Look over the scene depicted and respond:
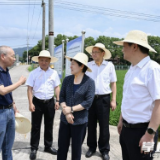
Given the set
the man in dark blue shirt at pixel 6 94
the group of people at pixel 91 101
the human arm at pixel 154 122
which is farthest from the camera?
the man in dark blue shirt at pixel 6 94

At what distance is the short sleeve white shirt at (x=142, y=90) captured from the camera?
1958mm

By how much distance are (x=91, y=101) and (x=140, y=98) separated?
96 centimetres

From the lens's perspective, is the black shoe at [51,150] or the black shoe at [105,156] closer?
the black shoe at [105,156]

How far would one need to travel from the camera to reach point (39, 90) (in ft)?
12.5

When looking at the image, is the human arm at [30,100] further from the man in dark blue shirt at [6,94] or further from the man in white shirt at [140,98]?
the man in white shirt at [140,98]

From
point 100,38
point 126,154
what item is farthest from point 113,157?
point 100,38

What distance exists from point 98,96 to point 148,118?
1.73 meters

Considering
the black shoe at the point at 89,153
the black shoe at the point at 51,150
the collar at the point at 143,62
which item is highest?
the collar at the point at 143,62

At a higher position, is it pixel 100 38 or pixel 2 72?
pixel 2 72

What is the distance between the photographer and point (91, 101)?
292 cm

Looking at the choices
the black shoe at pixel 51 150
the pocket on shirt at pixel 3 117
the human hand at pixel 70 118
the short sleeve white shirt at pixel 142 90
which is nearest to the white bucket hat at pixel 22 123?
the pocket on shirt at pixel 3 117

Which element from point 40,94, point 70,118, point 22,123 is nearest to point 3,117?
point 22,123

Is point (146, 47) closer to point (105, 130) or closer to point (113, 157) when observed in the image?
point (105, 130)

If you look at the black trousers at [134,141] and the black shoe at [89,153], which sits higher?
the black trousers at [134,141]
